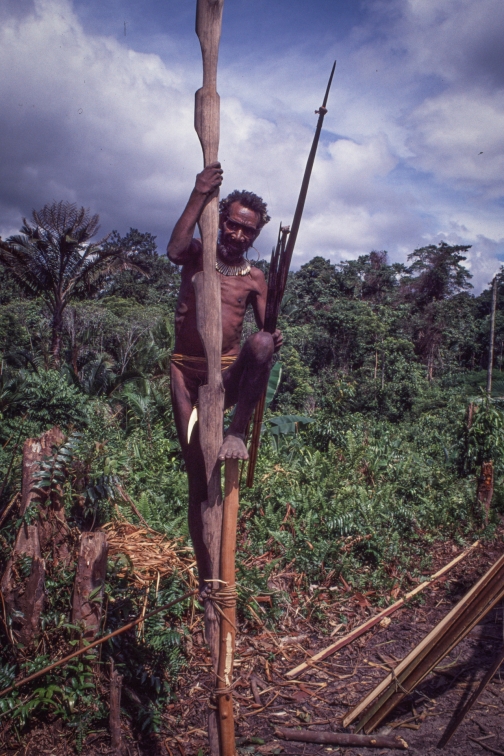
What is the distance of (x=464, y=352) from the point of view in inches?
1095

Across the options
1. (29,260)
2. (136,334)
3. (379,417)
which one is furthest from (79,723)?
(136,334)

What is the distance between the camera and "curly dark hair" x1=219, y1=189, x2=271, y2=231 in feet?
7.72

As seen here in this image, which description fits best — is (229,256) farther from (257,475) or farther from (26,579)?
(257,475)

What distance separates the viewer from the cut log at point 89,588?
282 cm

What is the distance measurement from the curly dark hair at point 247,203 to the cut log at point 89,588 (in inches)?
72.5

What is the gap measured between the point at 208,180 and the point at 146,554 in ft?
9.53

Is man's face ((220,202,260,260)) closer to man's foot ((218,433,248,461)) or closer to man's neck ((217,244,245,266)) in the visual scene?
man's neck ((217,244,245,266))

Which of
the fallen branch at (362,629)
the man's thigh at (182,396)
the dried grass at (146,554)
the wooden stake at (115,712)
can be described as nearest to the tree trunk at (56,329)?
the dried grass at (146,554)

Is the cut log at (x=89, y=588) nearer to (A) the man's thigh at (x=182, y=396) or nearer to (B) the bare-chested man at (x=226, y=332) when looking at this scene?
(B) the bare-chested man at (x=226, y=332)

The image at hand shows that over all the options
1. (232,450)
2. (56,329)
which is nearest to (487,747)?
(232,450)

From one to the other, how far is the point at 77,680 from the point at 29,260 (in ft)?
37.4

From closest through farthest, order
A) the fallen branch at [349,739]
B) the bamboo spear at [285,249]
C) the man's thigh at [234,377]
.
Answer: the bamboo spear at [285,249], the man's thigh at [234,377], the fallen branch at [349,739]

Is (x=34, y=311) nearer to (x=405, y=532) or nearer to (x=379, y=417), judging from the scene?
(x=379, y=417)

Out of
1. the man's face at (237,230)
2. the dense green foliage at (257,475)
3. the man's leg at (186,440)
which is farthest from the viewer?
the dense green foliage at (257,475)
